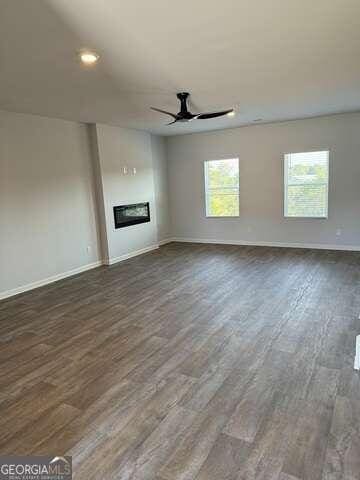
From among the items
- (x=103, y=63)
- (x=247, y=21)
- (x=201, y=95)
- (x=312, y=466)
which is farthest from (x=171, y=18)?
(x=312, y=466)

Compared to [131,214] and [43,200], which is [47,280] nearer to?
[43,200]

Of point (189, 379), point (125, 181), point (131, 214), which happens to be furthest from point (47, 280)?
point (189, 379)

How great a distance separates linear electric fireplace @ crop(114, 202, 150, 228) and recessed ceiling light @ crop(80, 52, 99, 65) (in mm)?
3900

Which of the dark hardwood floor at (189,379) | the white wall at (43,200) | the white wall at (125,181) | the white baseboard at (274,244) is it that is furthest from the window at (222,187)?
the dark hardwood floor at (189,379)

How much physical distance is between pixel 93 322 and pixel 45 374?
1.08 meters

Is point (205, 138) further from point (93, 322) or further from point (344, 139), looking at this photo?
point (93, 322)

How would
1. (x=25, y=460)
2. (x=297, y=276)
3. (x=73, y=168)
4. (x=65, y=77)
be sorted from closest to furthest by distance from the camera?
(x=25, y=460), (x=65, y=77), (x=297, y=276), (x=73, y=168)

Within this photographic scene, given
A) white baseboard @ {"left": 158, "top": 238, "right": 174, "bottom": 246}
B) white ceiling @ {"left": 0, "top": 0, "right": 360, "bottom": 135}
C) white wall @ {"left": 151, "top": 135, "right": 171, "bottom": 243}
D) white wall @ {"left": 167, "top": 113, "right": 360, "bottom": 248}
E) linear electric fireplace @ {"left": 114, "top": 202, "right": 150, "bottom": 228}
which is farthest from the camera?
white baseboard @ {"left": 158, "top": 238, "right": 174, "bottom": 246}

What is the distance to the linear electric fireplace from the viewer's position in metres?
6.84

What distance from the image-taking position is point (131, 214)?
7.20 metres

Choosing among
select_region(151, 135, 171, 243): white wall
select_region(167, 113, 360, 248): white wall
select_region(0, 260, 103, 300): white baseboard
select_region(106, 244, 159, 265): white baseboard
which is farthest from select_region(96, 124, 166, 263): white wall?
select_region(167, 113, 360, 248): white wall

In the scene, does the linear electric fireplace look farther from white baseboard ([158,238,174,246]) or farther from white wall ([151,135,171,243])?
white baseboard ([158,238,174,246])

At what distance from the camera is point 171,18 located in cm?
236

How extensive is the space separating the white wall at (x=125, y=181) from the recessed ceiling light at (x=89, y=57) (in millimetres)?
3347
